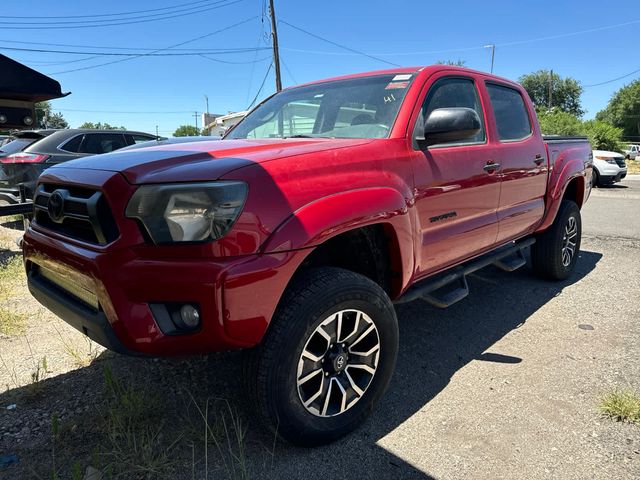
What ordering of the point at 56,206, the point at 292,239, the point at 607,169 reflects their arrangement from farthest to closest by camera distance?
the point at 607,169, the point at 56,206, the point at 292,239

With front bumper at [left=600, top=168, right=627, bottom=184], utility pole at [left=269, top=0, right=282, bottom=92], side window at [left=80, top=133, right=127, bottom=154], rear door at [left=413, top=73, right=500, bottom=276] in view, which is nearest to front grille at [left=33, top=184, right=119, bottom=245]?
rear door at [left=413, top=73, right=500, bottom=276]

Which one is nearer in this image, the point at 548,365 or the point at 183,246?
the point at 183,246

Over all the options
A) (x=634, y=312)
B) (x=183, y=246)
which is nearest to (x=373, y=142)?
(x=183, y=246)

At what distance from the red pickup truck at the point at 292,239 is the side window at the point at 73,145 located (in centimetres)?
567

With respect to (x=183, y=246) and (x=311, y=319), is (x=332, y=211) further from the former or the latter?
(x=183, y=246)

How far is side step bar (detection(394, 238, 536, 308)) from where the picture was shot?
2.92 metres

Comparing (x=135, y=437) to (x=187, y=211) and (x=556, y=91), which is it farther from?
(x=556, y=91)

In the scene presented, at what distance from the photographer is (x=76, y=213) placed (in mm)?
2064

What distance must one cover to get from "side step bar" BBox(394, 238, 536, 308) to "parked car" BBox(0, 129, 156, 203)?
608 centimetres

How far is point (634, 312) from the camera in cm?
400

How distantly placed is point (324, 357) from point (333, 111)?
1714 millimetres

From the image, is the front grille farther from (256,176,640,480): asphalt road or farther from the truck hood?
(256,176,640,480): asphalt road

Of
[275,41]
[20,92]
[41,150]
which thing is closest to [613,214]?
[20,92]

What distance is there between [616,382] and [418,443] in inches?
58.1
